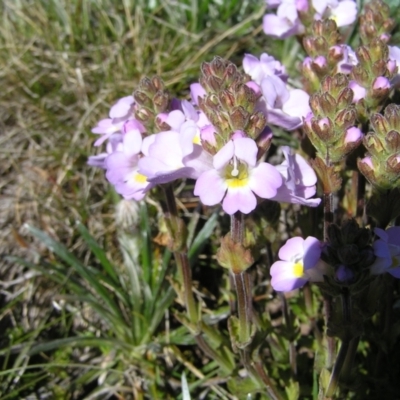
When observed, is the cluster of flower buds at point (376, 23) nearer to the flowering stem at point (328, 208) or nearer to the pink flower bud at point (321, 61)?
the pink flower bud at point (321, 61)

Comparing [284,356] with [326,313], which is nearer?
[326,313]

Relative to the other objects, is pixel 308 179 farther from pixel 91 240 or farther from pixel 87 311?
pixel 87 311

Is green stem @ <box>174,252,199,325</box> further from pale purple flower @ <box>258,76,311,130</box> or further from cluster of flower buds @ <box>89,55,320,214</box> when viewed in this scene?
pale purple flower @ <box>258,76,311,130</box>

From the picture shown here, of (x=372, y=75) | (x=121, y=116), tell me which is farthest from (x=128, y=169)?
(x=372, y=75)

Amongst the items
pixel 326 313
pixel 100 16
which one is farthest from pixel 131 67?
pixel 326 313

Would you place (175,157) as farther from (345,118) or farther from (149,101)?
(345,118)

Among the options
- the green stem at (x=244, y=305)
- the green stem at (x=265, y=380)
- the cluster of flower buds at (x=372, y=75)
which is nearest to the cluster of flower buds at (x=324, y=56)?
the cluster of flower buds at (x=372, y=75)

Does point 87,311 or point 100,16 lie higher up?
point 100,16
